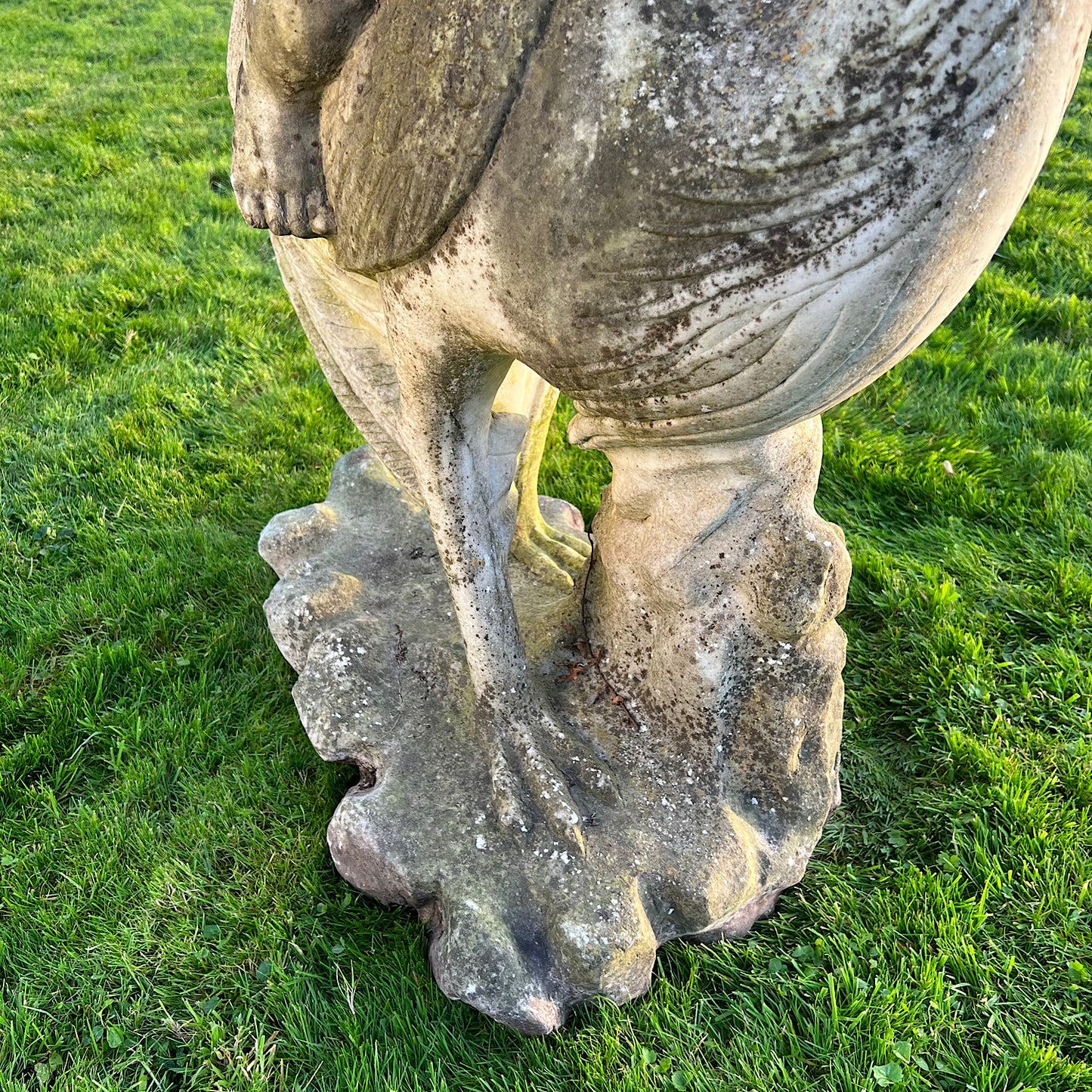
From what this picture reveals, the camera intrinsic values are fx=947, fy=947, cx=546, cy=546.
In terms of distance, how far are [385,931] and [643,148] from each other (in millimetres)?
1779

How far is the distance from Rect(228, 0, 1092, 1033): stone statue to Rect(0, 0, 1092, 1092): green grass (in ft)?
0.64

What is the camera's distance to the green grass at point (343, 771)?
199 cm

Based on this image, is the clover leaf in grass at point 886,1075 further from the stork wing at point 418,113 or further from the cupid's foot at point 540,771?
the stork wing at point 418,113

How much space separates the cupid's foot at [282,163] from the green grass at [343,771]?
4.82 ft

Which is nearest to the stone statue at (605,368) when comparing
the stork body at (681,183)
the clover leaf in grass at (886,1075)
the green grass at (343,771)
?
the stork body at (681,183)

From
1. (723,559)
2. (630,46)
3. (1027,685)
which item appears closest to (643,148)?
(630,46)

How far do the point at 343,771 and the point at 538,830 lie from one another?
0.76 metres

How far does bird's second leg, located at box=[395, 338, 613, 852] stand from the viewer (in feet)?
6.20

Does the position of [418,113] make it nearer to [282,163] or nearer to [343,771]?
[282,163]

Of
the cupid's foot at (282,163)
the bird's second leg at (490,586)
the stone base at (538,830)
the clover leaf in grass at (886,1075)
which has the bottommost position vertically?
the clover leaf in grass at (886,1075)

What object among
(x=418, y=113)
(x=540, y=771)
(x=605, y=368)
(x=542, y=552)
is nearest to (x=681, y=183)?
(x=605, y=368)

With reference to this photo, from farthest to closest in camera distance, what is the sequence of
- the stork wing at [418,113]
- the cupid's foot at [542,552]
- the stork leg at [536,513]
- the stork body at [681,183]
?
1. the cupid's foot at [542,552]
2. the stork leg at [536,513]
3. the stork wing at [418,113]
4. the stork body at [681,183]

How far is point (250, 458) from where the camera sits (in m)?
3.75

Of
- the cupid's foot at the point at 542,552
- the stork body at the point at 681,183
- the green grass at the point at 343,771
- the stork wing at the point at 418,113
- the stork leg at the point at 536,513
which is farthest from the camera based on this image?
the cupid's foot at the point at 542,552
